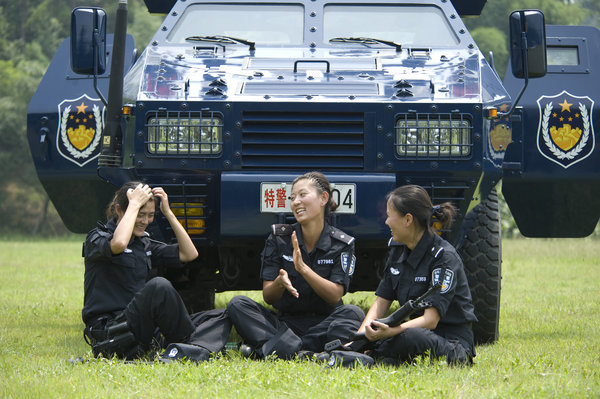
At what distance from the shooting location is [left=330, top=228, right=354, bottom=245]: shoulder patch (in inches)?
217

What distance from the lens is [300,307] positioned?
562 cm

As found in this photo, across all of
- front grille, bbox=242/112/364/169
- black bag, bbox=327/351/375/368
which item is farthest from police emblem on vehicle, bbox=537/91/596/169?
black bag, bbox=327/351/375/368

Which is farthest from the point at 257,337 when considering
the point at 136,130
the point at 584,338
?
the point at 584,338

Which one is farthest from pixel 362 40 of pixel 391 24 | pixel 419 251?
pixel 419 251

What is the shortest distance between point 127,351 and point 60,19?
3189 centimetres

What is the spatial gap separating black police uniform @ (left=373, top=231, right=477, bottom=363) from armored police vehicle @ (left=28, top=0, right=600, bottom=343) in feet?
1.56

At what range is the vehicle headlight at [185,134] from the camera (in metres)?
5.70

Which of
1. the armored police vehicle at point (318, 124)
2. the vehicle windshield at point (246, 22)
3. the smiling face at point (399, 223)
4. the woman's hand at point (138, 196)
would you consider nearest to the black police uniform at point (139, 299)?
the woman's hand at point (138, 196)

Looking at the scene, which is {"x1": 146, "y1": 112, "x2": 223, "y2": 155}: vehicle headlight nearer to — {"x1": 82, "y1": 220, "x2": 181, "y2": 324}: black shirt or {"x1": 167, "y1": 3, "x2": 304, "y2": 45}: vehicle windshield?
{"x1": 82, "y1": 220, "x2": 181, "y2": 324}: black shirt

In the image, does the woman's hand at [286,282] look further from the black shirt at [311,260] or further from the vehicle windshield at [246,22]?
the vehicle windshield at [246,22]

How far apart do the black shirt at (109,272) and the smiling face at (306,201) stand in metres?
0.87

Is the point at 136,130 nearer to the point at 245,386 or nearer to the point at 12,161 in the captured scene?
the point at 245,386

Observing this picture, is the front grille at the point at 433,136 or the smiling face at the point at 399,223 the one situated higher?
the front grille at the point at 433,136

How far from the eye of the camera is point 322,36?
6852 millimetres
